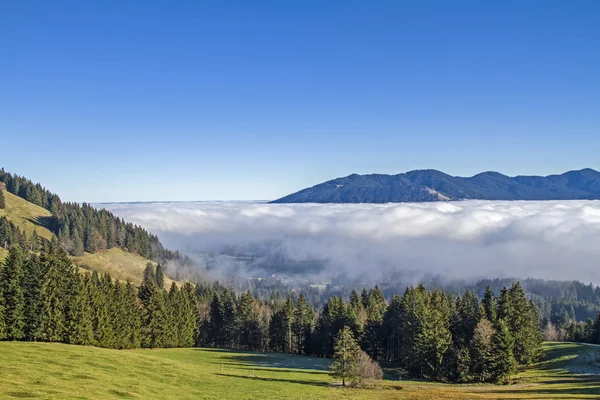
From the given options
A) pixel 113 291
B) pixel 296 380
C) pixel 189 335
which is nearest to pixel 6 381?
pixel 296 380

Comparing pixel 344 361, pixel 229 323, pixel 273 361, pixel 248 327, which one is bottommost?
pixel 273 361

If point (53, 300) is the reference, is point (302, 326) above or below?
below

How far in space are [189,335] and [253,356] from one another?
952 inches

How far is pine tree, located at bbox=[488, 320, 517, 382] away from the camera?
8060 cm

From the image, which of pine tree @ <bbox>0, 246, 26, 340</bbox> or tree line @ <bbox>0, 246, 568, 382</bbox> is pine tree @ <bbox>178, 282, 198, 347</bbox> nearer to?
tree line @ <bbox>0, 246, 568, 382</bbox>

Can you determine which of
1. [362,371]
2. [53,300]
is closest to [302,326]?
[362,371]

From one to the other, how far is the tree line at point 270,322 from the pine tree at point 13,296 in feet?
0.53

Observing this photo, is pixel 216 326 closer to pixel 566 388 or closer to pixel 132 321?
pixel 132 321

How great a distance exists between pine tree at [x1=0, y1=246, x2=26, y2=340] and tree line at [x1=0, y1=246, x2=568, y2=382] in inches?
6.4

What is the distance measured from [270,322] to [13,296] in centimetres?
7255

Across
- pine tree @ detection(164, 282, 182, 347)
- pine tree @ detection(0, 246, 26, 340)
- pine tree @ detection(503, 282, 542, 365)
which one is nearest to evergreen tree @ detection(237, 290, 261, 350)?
pine tree @ detection(164, 282, 182, 347)

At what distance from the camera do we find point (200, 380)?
59.9 meters

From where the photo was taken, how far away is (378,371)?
78.3 m

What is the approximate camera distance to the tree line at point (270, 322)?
3145 inches
